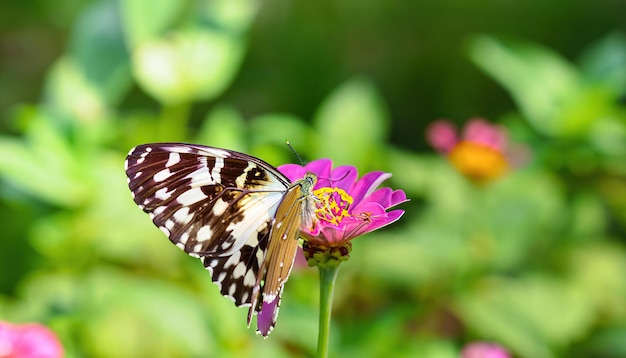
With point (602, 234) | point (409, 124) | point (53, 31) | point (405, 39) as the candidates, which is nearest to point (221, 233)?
point (602, 234)

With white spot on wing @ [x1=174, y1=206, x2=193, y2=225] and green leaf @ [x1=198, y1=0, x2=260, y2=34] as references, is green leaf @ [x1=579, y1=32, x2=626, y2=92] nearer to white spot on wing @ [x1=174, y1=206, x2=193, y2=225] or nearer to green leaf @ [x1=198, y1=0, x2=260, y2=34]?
green leaf @ [x1=198, y1=0, x2=260, y2=34]

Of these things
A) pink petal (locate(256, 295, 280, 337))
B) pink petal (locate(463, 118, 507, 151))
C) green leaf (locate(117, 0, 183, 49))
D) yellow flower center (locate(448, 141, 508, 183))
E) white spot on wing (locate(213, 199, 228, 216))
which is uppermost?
green leaf (locate(117, 0, 183, 49))

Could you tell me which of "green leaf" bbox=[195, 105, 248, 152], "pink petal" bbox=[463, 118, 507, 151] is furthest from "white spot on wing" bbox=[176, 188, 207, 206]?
"pink petal" bbox=[463, 118, 507, 151]

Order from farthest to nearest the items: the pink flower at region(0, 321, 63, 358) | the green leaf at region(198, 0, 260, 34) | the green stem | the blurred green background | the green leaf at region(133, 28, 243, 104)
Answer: the green leaf at region(198, 0, 260, 34), the green leaf at region(133, 28, 243, 104), the blurred green background, the pink flower at region(0, 321, 63, 358), the green stem

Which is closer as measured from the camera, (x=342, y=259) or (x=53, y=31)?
(x=342, y=259)

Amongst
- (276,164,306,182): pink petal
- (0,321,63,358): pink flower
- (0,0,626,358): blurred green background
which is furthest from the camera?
(0,0,626,358): blurred green background

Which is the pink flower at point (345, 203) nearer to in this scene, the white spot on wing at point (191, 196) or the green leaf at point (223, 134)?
the white spot on wing at point (191, 196)

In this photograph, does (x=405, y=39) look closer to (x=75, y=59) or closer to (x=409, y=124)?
(x=409, y=124)

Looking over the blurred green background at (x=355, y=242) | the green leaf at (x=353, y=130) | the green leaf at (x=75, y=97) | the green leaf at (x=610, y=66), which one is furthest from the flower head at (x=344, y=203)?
the green leaf at (x=610, y=66)

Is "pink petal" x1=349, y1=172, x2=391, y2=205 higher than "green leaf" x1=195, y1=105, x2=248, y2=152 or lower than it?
lower
